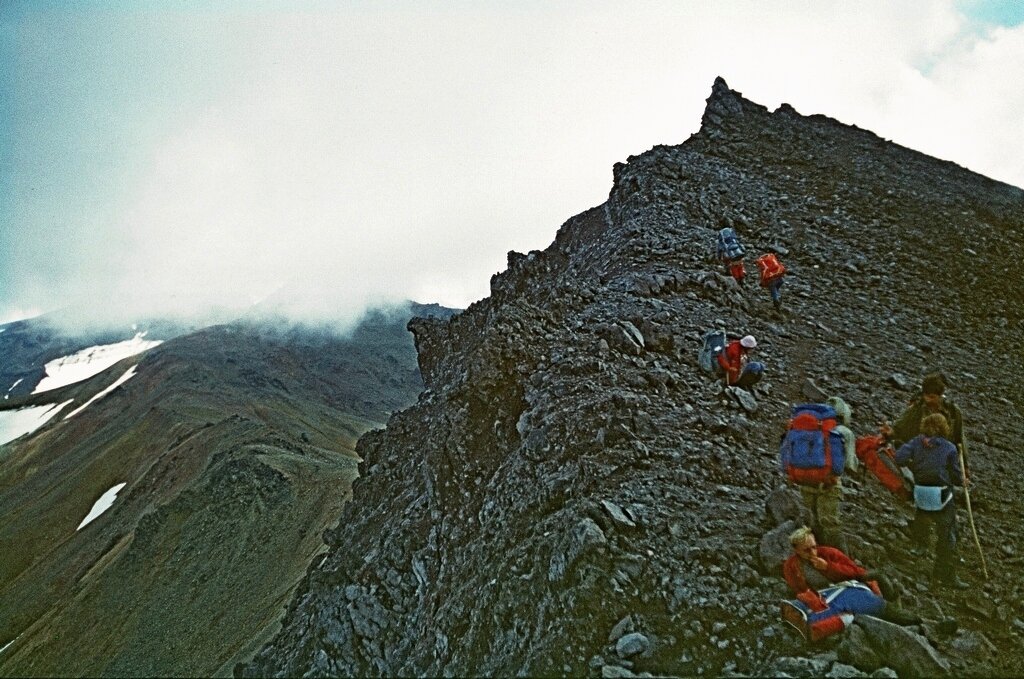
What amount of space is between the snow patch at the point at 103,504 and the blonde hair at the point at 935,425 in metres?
85.5

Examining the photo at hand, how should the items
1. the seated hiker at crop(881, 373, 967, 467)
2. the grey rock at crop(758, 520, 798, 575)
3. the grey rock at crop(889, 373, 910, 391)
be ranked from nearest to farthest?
the grey rock at crop(758, 520, 798, 575), the seated hiker at crop(881, 373, 967, 467), the grey rock at crop(889, 373, 910, 391)

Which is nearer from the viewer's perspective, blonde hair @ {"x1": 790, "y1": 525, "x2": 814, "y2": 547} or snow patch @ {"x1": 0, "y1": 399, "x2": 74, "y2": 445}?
blonde hair @ {"x1": 790, "y1": 525, "x2": 814, "y2": 547}

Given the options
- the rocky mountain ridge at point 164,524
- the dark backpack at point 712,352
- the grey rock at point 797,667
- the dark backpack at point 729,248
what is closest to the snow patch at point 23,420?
the rocky mountain ridge at point 164,524

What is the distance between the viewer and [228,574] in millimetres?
46125

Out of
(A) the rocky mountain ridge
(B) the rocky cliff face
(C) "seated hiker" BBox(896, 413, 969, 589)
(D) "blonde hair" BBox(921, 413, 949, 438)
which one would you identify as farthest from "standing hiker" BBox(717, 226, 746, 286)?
(A) the rocky mountain ridge

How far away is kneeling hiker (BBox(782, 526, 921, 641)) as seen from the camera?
6820 millimetres

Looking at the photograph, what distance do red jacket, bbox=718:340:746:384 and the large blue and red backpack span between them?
448cm

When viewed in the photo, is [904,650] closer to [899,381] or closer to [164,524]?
[899,381]

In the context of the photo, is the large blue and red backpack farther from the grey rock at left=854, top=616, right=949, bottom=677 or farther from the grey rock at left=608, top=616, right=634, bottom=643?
the grey rock at left=608, top=616, right=634, bottom=643

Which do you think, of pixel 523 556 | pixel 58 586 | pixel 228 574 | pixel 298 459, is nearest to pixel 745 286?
pixel 523 556

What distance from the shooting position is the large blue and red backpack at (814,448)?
823cm

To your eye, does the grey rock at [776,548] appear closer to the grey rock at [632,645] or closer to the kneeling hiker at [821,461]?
the kneeling hiker at [821,461]

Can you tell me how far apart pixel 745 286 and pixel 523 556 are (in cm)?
1207

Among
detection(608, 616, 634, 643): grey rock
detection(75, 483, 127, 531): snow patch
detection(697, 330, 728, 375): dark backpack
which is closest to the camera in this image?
detection(608, 616, 634, 643): grey rock
